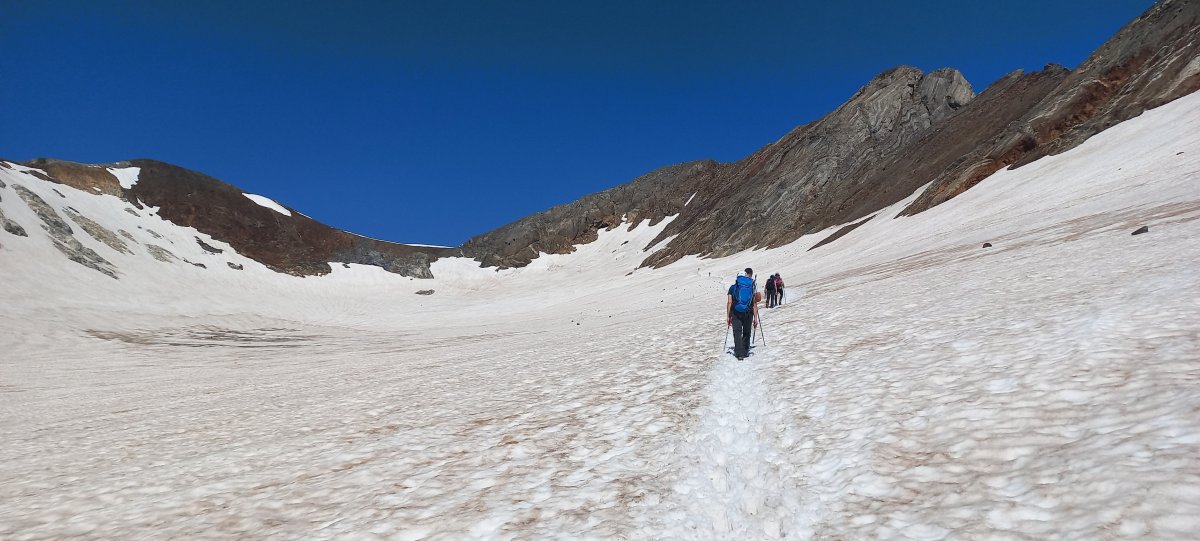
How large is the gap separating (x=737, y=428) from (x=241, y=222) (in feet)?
352

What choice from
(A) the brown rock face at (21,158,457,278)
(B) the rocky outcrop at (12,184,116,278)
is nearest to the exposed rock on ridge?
(A) the brown rock face at (21,158,457,278)

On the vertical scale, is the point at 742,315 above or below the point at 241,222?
below

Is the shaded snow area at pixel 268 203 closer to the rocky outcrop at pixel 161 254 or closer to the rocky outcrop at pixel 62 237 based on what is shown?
the rocky outcrop at pixel 161 254

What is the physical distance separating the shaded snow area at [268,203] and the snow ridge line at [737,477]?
11315cm

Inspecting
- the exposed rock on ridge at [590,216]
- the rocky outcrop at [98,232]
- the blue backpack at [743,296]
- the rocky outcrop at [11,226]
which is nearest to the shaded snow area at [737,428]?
the blue backpack at [743,296]

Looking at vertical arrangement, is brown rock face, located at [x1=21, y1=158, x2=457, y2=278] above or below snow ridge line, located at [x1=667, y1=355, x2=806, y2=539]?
above

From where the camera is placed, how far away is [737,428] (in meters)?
8.16

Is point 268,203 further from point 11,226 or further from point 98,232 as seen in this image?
point 11,226

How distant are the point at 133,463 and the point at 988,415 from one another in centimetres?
1251

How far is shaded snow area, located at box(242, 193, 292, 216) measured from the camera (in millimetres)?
103062

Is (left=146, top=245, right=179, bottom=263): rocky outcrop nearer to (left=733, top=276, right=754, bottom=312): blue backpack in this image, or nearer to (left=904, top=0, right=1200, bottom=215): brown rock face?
(left=733, top=276, right=754, bottom=312): blue backpack

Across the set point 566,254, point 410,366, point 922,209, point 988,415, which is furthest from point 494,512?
point 566,254

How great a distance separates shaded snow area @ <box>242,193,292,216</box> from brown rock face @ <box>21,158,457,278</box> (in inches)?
62.0

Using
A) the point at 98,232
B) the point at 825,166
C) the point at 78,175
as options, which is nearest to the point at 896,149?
the point at 825,166
